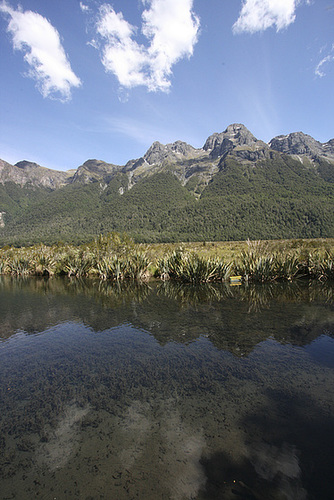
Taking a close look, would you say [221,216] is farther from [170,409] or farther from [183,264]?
[170,409]

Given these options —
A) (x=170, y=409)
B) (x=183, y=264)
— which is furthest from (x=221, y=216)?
(x=170, y=409)

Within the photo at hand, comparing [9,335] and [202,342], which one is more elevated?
[202,342]

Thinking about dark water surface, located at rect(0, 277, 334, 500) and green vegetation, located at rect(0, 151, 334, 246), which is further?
green vegetation, located at rect(0, 151, 334, 246)

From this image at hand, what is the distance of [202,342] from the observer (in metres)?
5.48

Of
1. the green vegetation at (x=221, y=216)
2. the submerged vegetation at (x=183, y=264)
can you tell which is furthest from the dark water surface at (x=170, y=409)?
the green vegetation at (x=221, y=216)

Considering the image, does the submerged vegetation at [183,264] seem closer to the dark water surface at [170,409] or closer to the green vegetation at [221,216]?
the dark water surface at [170,409]

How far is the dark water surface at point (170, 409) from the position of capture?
2.28 meters

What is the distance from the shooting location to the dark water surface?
228 centimetres

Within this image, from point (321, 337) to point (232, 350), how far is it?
88.0 inches

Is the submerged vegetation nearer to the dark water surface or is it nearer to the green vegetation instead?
the dark water surface

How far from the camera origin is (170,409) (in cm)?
329

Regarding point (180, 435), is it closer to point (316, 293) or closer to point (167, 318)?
point (167, 318)

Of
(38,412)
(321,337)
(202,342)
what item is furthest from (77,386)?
(321,337)

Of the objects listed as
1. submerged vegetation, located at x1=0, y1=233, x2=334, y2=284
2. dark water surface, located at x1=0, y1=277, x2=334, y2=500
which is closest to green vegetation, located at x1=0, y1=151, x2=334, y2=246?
submerged vegetation, located at x1=0, y1=233, x2=334, y2=284
